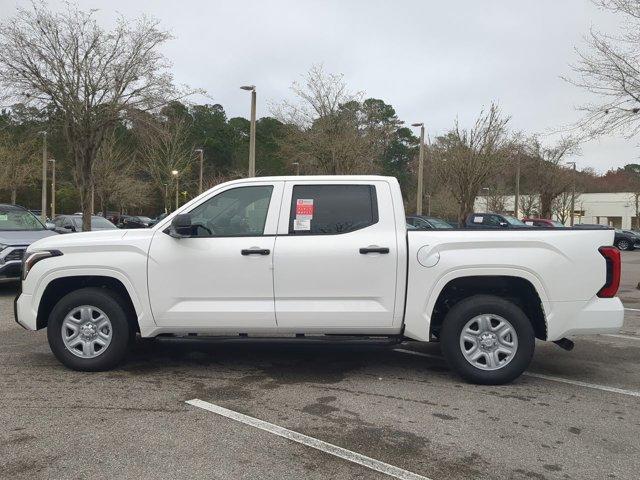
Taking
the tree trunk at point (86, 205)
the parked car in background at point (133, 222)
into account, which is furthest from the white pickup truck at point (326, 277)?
the tree trunk at point (86, 205)

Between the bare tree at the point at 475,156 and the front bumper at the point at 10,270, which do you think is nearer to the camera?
the front bumper at the point at 10,270

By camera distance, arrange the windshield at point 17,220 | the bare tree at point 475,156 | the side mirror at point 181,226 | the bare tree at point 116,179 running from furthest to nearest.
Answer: the bare tree at point 116,179 < the bare tree at point 475,156 < the windshield at point 17,220 < the side mirror at point 181,226

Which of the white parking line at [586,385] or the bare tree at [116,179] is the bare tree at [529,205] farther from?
the white parking line at [586,385]

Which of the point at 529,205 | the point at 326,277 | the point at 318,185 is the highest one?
the point at 529,205

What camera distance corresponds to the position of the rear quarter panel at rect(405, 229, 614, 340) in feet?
16.4

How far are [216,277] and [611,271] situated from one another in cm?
357

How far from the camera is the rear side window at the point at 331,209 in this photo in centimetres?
521

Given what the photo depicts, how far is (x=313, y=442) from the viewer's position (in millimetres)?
3828

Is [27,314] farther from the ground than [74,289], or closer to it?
closer to it

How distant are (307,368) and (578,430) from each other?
2.60 m

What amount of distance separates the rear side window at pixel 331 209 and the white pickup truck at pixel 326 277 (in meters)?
0.01

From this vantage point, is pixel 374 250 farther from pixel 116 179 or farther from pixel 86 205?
pixel 116 179

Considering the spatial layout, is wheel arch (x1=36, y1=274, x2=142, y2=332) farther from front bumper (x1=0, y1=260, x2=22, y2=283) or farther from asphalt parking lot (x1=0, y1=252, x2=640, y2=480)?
front bumper (x1=0, y1=260, x2=22, y2=283)

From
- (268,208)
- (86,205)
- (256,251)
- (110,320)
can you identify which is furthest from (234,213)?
(86,205)
